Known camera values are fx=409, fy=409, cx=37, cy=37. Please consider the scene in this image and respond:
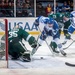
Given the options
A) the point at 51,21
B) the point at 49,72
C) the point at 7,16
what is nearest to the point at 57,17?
the point at 51,21

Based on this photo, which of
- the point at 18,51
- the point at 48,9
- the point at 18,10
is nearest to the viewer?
the point at 18,51

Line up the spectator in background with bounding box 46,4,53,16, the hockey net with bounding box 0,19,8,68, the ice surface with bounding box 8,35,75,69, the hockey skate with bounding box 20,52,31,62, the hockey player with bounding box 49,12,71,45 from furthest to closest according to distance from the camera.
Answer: the spectator in background with bounding box 46,4,53,16 → the hockey player with bounding box 49,12,71,45 → the hockey skate with bounding box 20,52,31,62 → the ice surface with bounding box 8,35,75,69 → the hockey net with bounding box 0,19,8,68

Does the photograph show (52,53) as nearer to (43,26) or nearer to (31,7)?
(43,26)

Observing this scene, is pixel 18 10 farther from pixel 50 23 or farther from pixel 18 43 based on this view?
pixel 18 43

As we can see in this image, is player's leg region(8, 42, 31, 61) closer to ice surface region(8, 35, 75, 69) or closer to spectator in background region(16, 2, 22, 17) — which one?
ice surface region(8, 35, 75, 69)

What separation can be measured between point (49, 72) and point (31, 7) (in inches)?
541

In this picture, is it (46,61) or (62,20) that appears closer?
(46,61)

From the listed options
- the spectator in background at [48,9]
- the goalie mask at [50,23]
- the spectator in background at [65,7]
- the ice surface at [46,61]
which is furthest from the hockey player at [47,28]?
the spectator in background at [65,7]

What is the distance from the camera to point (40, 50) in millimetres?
14641

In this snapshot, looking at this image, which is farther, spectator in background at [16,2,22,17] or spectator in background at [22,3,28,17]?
spectator in background at [22,3,28,17]

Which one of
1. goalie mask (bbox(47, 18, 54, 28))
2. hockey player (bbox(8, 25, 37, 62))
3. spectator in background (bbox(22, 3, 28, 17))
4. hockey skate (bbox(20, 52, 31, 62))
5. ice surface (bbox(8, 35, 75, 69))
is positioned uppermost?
spectator in background (bbox(22, 3, 28, 17))

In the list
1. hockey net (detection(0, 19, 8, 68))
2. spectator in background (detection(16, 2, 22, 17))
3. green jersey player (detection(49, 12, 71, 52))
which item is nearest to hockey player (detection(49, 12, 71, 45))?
green jersey player (detection(49, 12, 71, 52))

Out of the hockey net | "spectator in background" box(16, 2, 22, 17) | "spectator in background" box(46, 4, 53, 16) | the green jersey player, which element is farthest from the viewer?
"spectator in background" box(46, 4, 53, 16)

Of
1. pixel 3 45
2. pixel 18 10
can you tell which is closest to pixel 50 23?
pixel 3 45
